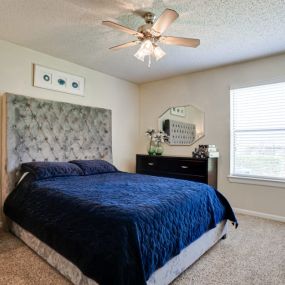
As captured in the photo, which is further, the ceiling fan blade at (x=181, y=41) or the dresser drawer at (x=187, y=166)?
the dresser drawer at (x=187, y=166)

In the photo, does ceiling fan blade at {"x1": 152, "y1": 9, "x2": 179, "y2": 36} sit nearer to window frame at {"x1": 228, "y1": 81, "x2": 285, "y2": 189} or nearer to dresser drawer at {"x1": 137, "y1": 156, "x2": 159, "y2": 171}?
window frame at {"x1": 228, "y1": 81, "x2": 285, "y2": 189}

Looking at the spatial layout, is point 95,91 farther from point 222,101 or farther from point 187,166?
point 222,101

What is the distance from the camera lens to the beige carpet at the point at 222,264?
6.03ft

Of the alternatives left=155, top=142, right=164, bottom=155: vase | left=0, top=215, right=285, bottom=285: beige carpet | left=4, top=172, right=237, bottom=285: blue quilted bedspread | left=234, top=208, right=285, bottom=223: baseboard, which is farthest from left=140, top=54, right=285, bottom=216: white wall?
left=4, top=172, right=237, bottom=285: blue quilted bedspread

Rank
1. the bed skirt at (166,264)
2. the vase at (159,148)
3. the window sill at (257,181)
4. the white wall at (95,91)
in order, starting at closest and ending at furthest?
the bed skirt at (166,264), the white wall at (95,91), the window sill at (257,181), the vase at (159,148)

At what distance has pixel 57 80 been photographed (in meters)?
3.45

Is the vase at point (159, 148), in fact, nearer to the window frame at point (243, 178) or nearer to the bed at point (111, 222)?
the window frame at point (243, 178)

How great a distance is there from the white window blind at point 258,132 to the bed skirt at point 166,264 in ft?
4.49

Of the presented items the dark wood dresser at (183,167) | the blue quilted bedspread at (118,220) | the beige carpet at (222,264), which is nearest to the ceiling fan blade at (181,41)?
the blue quilted bedspread at (118,220)

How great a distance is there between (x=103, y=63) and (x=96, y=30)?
3.56 ft

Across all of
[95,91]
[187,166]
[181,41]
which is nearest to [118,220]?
[181,41]

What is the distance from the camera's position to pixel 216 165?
380 centimetres

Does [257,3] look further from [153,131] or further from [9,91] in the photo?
[9,91]

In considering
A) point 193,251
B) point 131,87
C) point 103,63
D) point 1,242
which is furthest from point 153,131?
point 1,242
